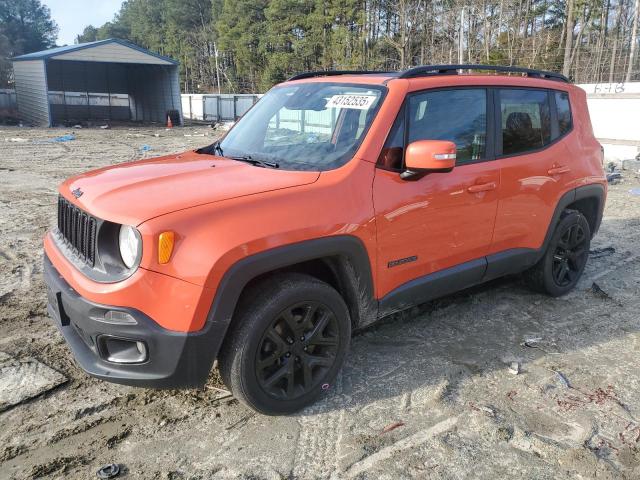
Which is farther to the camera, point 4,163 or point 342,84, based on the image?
point 4,163

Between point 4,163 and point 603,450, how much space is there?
594 inches

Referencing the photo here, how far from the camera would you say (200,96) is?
34375 mm

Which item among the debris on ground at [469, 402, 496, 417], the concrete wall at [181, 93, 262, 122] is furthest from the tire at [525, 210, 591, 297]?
the concrete wall at [181, 93, 262, 122]

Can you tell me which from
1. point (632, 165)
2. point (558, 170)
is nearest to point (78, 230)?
point (558, 170)

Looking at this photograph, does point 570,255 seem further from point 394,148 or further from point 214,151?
point 214,151

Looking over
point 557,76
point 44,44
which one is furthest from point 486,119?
point 44,44

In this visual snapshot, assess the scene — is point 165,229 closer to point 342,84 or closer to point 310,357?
point 310,357

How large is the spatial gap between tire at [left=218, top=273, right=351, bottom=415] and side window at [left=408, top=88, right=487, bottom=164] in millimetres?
1197

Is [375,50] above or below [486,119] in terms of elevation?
above

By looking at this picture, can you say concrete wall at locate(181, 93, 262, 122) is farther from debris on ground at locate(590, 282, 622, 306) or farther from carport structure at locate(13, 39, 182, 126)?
debris on ground at locate(590, 282, 622, 306)

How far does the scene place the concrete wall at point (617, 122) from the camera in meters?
13.0

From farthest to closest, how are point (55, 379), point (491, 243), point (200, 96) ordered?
1. point (200, 96)
2. point (491, 243)
3. point (55, 379)

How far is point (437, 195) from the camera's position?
10.9ft

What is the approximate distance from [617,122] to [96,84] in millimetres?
33295
